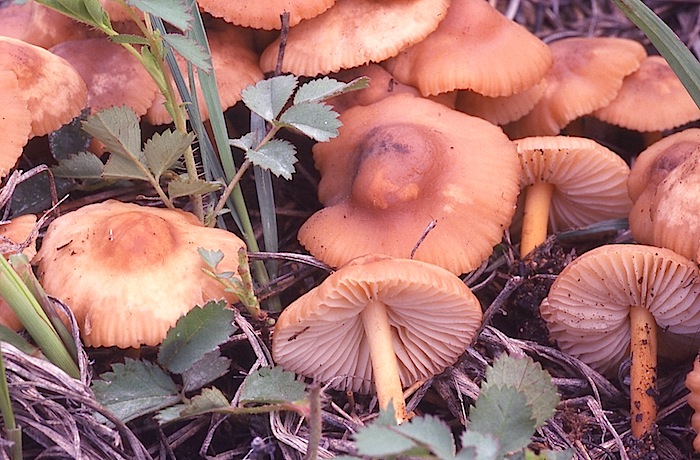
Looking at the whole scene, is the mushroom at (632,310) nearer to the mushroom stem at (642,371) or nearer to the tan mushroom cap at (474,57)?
the mushroom stem at (642,371)

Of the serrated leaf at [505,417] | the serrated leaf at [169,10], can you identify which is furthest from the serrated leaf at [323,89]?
the serrated leaf at [505,417]

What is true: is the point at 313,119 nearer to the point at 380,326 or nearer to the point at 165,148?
the point at 165,148

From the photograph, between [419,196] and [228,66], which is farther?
[228,66]

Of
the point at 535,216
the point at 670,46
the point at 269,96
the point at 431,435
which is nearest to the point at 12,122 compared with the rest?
the point at 269,96

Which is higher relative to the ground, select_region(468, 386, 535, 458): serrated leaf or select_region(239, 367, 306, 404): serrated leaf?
select_region(468, 386, 535, 458): serrated leaf

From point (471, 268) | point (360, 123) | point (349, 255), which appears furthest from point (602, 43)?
point (349, 255)

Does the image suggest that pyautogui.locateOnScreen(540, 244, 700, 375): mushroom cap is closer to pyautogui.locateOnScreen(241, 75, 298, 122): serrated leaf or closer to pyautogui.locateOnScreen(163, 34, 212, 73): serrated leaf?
pyautogui.locateOnScreen(241, 75, 298, 122): serrated leaf

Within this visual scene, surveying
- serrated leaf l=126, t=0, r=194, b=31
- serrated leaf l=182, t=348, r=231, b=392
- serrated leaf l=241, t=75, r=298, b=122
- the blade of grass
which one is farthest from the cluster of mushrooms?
serrated leaf l=126, t=0, r=194, b=31
